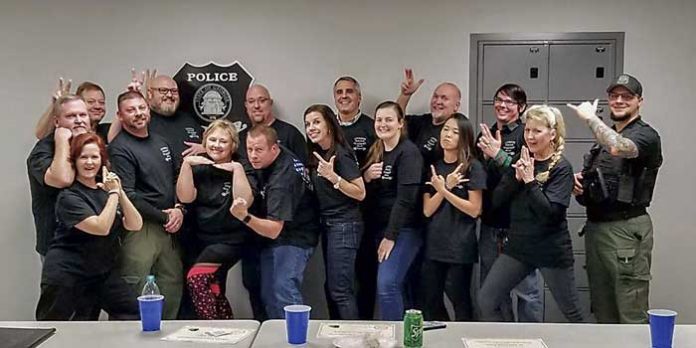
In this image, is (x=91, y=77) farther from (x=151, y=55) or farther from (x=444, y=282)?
(x=444, y=282)

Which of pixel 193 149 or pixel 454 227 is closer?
pixel 454 227

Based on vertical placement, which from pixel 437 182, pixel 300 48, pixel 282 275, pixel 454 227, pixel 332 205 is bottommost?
pixel 282 275

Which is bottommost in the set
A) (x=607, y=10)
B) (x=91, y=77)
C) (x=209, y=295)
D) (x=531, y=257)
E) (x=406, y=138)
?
(x=209, y=295)

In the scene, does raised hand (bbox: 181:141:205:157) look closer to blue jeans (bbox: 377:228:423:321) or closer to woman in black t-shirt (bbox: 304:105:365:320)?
woman in black t-shirt (bbox: 304:105:365:320)

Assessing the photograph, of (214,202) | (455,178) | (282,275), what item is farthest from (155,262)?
(455,178)

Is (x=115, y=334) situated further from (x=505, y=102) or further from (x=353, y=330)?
(x=505, y=102)

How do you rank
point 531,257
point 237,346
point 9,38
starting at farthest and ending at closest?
point 9,38 → point 531,257 → point 237,346

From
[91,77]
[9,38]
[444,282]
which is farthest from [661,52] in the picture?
[9,38]

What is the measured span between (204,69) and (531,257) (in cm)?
215

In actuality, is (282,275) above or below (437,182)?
below

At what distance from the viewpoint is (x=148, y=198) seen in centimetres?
Answer: 391

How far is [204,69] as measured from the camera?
411 centimetres

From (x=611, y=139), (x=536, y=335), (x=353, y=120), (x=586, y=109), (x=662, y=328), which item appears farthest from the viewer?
(x=353, y=120)

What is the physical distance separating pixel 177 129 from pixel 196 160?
0.23m
